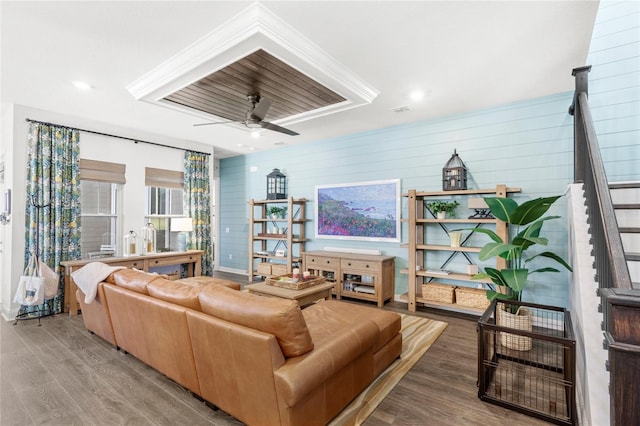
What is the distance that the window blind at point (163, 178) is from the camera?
5.61 meters

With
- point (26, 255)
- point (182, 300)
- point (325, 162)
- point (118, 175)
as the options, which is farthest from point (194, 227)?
point (182, 300)

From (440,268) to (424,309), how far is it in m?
0.66

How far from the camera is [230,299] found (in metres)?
2.03

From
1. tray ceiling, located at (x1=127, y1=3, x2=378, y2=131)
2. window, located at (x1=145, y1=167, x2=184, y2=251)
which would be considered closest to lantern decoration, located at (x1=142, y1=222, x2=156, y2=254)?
window, located at (x1=145, y1=167, x2=184, y2=251)

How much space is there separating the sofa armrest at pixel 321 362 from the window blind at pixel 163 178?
16.2 feet

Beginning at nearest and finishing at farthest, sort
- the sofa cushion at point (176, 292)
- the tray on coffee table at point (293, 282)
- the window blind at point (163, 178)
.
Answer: the sofa cushion at point (176, 292) < the tray on coffee table at point (293, 282) < the window blind at point (163, 178)

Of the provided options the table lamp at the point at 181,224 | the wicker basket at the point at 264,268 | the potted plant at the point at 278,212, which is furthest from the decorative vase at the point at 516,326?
the table lamp at the point at 181,224

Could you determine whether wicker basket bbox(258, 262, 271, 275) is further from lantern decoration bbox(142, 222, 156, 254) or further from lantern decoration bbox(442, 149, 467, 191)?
lantern decoration bbox(442, 149, 467, 191)

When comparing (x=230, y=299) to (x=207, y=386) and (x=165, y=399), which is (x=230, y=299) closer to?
(x=207, y=386)

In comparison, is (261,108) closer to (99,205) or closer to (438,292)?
(438,292)

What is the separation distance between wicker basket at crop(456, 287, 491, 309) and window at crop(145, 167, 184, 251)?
17.1ft

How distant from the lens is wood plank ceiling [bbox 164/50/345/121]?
116 inches

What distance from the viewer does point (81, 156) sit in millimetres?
4789

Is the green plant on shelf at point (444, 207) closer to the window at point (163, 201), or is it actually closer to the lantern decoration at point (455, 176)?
the lantern decoration at point (455, 176)
